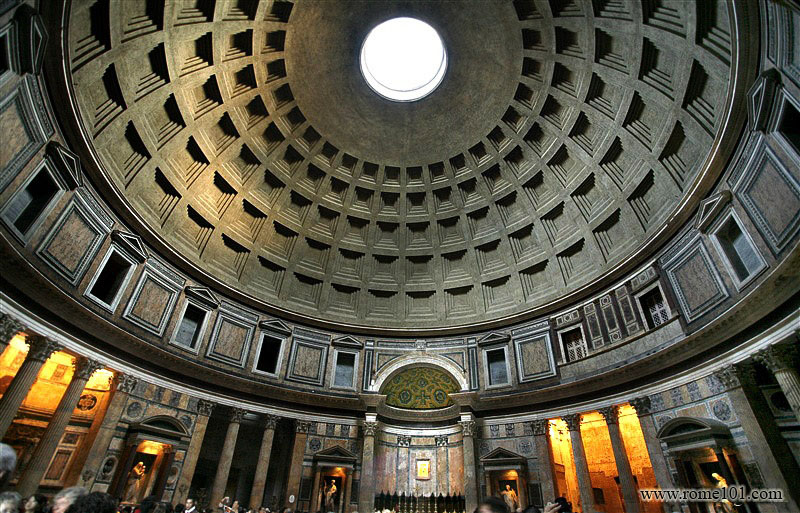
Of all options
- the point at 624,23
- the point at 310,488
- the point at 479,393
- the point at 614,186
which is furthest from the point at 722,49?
the point at 310,488

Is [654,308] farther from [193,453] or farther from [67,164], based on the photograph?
[67,164]

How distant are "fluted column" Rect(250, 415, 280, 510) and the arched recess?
5.90 m

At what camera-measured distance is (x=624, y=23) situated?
1670cm

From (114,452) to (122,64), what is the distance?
15.5m

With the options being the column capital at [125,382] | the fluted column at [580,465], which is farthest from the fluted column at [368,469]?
the column capital at [125,382]

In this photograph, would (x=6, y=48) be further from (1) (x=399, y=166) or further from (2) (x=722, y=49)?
(2) (x=722, y=49)

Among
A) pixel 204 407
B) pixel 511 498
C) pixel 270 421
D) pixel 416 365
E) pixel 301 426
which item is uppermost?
pixel 416 365

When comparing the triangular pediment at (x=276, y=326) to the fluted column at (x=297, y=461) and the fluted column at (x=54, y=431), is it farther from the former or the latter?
the fluted column at (x=54, y=431)

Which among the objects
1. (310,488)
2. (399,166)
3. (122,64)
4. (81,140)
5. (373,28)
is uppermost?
(373,28)

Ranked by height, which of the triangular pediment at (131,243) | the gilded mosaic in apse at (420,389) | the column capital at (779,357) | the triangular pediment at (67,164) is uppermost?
the triangular pediment at (67,164)

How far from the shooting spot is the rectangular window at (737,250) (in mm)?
13297

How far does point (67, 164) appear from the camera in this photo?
46.7ft

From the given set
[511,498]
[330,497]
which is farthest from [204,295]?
[511,498]

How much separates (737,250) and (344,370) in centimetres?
2004
